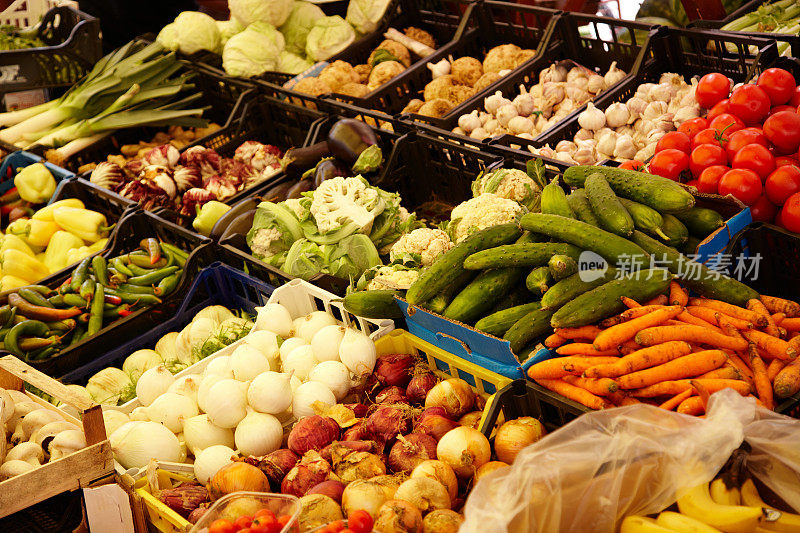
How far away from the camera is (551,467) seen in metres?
1.66

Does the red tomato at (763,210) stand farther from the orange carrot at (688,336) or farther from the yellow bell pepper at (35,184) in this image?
the yellow bell pepper at (35,184)

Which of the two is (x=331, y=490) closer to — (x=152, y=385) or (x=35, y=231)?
(x=152, y=385)

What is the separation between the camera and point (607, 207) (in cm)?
252

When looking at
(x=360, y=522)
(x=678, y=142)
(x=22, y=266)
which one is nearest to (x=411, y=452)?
(x=360, y=522)

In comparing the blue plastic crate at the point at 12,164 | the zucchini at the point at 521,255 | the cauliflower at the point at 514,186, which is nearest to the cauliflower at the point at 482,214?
the cauliflower at the point at 514,186

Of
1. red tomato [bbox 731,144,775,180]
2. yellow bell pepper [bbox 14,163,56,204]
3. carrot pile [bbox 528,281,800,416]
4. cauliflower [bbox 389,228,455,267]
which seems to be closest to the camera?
carrot pile [bbox 528,281,800,416]

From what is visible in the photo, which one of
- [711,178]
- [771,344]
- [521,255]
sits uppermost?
[711,178]

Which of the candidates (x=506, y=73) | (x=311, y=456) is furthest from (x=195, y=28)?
(x=311, y=456)

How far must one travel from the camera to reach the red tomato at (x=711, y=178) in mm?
2752

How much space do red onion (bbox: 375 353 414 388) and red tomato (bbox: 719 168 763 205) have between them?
1305 mm

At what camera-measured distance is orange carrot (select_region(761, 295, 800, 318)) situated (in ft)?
7.38

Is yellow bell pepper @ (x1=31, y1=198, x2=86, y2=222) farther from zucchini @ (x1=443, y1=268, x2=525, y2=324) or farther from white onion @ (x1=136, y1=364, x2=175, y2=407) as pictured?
zucchini @ (x1=443, y1=268, x2=525, y2=324)

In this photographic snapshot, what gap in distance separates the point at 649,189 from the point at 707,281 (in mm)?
416

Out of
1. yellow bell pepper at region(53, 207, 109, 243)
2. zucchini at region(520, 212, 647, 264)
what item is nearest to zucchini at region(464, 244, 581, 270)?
zucchini at region(520, 212, 647, 264)
